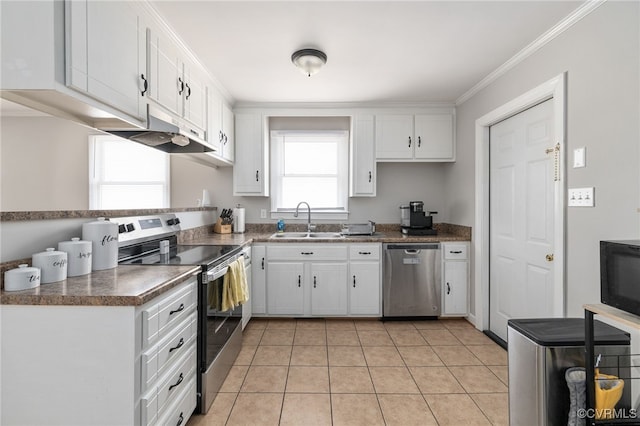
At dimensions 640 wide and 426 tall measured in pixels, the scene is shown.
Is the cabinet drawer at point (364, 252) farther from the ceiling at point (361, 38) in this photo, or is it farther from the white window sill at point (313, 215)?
the ceiling at point (361, 38)

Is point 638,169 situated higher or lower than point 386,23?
lower

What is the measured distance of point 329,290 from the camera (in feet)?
10.5

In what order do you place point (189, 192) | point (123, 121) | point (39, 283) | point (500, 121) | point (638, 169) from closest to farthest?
point (39, 283)
point (638, 169)
point (123, 121)
point (500, 121)
point (189, 192)

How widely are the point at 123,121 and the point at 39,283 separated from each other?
34.8 inches

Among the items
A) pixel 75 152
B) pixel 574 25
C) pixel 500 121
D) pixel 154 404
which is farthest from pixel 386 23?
pixel 154 404

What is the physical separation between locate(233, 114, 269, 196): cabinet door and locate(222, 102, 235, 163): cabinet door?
0.20 feet

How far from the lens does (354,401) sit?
1.92m

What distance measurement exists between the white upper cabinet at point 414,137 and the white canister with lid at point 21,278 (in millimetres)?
3144

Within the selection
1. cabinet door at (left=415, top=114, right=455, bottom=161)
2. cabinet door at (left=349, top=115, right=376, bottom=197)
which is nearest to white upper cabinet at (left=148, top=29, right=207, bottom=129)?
cabinet door at (left=349, top=115, right=376, bottom=197)

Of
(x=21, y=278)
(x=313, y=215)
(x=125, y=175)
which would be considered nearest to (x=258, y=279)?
(x=313, y=215)

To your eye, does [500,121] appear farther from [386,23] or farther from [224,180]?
[224,180]

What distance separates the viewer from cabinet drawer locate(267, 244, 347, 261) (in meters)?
3.20

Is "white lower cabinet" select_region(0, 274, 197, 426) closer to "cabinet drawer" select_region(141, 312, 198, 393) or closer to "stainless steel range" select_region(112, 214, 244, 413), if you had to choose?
"cabinet drawer" select_region(141, 312, 198, 393)

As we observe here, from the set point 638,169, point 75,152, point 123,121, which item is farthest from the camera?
point 75,152
